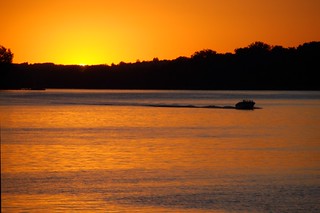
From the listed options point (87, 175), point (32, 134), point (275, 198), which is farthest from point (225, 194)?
point (32, 134)

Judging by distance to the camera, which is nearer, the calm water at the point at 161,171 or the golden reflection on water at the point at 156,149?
the calm water at the point at 161,171

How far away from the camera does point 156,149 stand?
4975 centimetres

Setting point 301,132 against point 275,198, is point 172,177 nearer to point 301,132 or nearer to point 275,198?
point 275,198

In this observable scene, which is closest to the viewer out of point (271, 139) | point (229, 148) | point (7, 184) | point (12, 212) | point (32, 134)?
point (12, 212)

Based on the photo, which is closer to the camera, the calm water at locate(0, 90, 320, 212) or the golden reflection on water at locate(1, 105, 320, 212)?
the calm water at locate(0, 90, 320, 212)

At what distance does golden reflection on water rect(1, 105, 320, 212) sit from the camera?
37.8m

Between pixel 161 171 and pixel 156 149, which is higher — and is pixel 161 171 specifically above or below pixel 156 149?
above

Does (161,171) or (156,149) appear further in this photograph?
(156,149)

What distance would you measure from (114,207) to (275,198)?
6332 millimetres

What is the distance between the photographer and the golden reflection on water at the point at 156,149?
124ft

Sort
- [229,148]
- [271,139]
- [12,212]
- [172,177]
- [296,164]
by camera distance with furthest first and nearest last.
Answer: [271,139]
[229,148]
[296,164]
[172,177]
[12,212]

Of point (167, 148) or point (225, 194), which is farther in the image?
point (167, 148)

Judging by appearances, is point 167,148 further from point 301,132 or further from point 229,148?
point 301,132

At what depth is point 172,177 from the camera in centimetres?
3544
